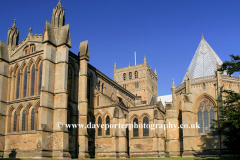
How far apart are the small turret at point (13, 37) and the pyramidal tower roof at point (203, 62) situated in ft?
93.0

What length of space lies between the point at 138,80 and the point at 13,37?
135 feet

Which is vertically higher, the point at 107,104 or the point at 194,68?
the point at 194,68

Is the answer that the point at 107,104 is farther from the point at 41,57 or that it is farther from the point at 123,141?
the point at 41,57

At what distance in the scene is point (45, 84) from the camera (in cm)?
2877

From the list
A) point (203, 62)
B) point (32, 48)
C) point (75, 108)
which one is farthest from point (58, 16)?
point (203, 62)

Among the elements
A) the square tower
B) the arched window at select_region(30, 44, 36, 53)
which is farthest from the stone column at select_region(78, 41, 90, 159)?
the square tower

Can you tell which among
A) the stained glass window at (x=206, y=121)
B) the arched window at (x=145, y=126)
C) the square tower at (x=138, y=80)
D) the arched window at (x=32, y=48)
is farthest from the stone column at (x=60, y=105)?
the square tower at (x=138, y=80)

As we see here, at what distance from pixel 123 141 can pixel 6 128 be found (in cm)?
1488

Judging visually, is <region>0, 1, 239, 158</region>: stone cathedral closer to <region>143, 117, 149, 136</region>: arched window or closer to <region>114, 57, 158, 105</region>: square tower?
<region>143, 117, 149, 136</region>: arched window

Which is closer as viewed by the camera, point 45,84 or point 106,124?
point 45,84

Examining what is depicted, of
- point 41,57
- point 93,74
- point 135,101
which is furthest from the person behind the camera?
point 135,101

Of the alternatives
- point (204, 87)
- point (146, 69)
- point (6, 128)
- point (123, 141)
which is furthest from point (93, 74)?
point (146, 69)

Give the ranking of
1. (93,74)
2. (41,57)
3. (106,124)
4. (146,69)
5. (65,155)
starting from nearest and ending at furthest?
(65,155), (41,57), (106,124), (93,74), (146,69)

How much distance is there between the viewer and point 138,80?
71.6 meters
